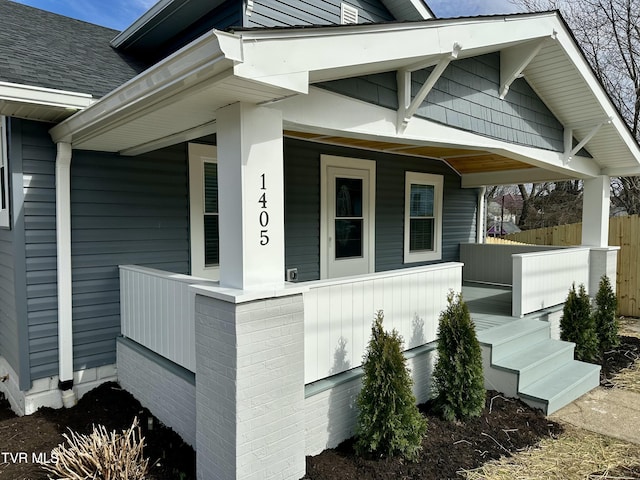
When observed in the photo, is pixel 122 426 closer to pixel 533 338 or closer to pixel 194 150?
pixel 194 150

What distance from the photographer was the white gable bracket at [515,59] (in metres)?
4.94

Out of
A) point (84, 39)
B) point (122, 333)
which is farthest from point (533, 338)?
point (84, 39)

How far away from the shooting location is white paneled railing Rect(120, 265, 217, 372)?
3256 millimetres

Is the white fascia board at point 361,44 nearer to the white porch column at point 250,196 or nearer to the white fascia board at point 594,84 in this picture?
the white porch column at point 250,196

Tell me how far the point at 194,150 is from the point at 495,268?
250 inches

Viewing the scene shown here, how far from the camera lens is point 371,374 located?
3.19 metres

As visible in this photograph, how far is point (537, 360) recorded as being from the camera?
465 cm

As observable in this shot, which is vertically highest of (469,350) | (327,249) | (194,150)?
(194,150)

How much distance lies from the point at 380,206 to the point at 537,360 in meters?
3.16

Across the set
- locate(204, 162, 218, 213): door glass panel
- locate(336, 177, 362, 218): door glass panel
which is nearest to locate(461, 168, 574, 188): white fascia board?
locate(336, 177, 362, 218): door glass panel

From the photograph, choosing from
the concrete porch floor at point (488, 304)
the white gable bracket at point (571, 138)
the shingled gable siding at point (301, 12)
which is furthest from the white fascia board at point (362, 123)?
the concrete porch floor at point (488, 304)

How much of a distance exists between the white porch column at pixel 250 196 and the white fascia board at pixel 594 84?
4290 millimetres

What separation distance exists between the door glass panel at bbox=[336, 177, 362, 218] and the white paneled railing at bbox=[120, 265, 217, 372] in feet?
10.1

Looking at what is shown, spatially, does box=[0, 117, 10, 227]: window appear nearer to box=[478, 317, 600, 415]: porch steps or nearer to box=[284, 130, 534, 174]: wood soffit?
box=[284, 130, 534, 174]: wood soffit
